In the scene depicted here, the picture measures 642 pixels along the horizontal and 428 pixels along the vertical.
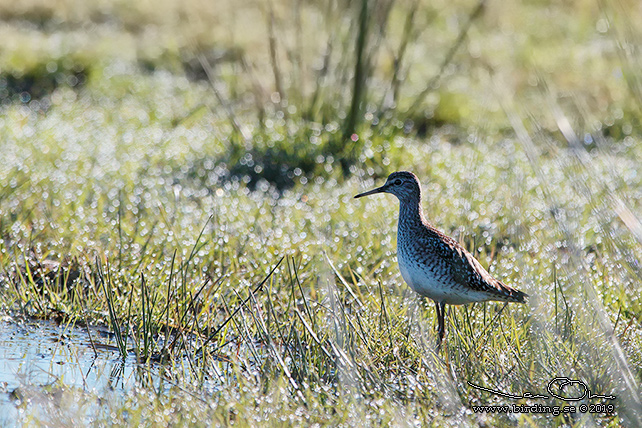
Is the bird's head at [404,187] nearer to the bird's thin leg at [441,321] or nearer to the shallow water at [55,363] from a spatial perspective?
the bird's thin leg at [441,321]

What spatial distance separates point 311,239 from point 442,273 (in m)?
1.55

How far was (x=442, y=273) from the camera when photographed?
3350 millimetres

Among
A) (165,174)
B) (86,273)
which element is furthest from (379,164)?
(86,273)

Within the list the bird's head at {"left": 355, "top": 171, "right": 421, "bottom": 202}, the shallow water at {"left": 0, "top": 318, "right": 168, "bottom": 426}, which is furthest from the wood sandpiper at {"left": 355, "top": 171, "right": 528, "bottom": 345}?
the shallow water at {"left": 0, "top": 318, "right": 168, "bottom": 426}

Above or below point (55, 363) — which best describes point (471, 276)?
above

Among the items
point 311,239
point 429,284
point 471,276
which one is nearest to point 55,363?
point 429,284

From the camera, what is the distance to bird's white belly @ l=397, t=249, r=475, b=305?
335 centimetres

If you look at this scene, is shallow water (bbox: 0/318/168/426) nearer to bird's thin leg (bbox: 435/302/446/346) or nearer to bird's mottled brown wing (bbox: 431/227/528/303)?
bird's thin leg (bbox: 435/302/446/346)

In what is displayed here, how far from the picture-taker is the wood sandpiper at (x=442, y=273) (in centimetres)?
335

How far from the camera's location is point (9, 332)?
3.53 m

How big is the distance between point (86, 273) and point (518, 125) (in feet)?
7.30

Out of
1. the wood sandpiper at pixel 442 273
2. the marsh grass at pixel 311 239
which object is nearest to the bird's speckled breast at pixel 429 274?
the wood sandpiper at pixel 442 273

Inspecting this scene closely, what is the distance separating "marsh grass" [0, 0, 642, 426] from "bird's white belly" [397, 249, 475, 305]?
111 millimetres

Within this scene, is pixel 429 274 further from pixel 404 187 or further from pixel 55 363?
pixel 55 363
